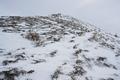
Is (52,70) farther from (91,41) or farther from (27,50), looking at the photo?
(91,41)

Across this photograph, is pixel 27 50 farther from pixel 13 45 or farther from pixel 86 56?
pixel 86 56

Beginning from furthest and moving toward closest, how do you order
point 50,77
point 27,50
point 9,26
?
point 9,26, point 27,50, point 50,77

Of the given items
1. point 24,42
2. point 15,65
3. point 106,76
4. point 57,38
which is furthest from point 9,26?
point 106,76

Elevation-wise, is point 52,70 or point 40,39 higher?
point 40,39

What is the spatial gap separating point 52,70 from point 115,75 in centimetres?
455

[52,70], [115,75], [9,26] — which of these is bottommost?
[115,75]

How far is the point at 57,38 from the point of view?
15.7 metres

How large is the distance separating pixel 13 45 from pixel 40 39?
299cm

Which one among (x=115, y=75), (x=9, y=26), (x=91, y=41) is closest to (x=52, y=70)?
(x=115, y=75)

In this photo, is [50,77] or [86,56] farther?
[86,56]

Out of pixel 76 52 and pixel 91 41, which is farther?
pixel 91 41

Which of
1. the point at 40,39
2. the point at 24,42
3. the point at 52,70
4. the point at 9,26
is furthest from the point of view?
the point at 9,26

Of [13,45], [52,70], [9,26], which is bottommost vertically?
[52,70]

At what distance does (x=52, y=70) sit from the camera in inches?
379
